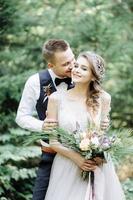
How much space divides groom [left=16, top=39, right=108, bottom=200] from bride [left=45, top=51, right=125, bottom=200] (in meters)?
0.10

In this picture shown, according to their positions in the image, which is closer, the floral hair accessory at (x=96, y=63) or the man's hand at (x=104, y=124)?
the floral hair accessory at (x=96, y=63)

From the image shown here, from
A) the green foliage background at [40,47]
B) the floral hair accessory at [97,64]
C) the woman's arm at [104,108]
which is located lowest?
the green foliage background at [40,47]

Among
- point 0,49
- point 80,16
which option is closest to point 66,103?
point 0,49

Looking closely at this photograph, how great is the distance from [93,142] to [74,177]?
0.47m

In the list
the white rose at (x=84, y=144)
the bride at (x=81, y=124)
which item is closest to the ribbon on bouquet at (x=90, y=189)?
the bride at (x=81, y=124)

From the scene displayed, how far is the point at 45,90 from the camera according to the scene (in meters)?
4.43

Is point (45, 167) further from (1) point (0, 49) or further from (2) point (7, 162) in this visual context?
(1) point (0, 49)

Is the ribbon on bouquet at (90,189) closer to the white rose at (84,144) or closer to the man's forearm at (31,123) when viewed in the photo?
the white rose at (84,144)

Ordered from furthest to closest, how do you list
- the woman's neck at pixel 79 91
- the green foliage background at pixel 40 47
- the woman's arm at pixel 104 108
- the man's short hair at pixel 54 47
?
the green foliage background at pixel 40 47 → the man's short hair at pixel 54 47 → the woman's arm at pixel 104 108 → the woman's neck at pixel 79 91

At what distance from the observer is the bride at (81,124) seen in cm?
399

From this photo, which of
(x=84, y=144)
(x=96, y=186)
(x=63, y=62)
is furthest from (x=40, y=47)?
(x=84, y=144)

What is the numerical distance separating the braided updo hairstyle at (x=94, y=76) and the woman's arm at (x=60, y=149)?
0.26m

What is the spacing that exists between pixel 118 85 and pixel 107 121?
416cm

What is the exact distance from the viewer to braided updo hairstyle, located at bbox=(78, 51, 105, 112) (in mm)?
3980
